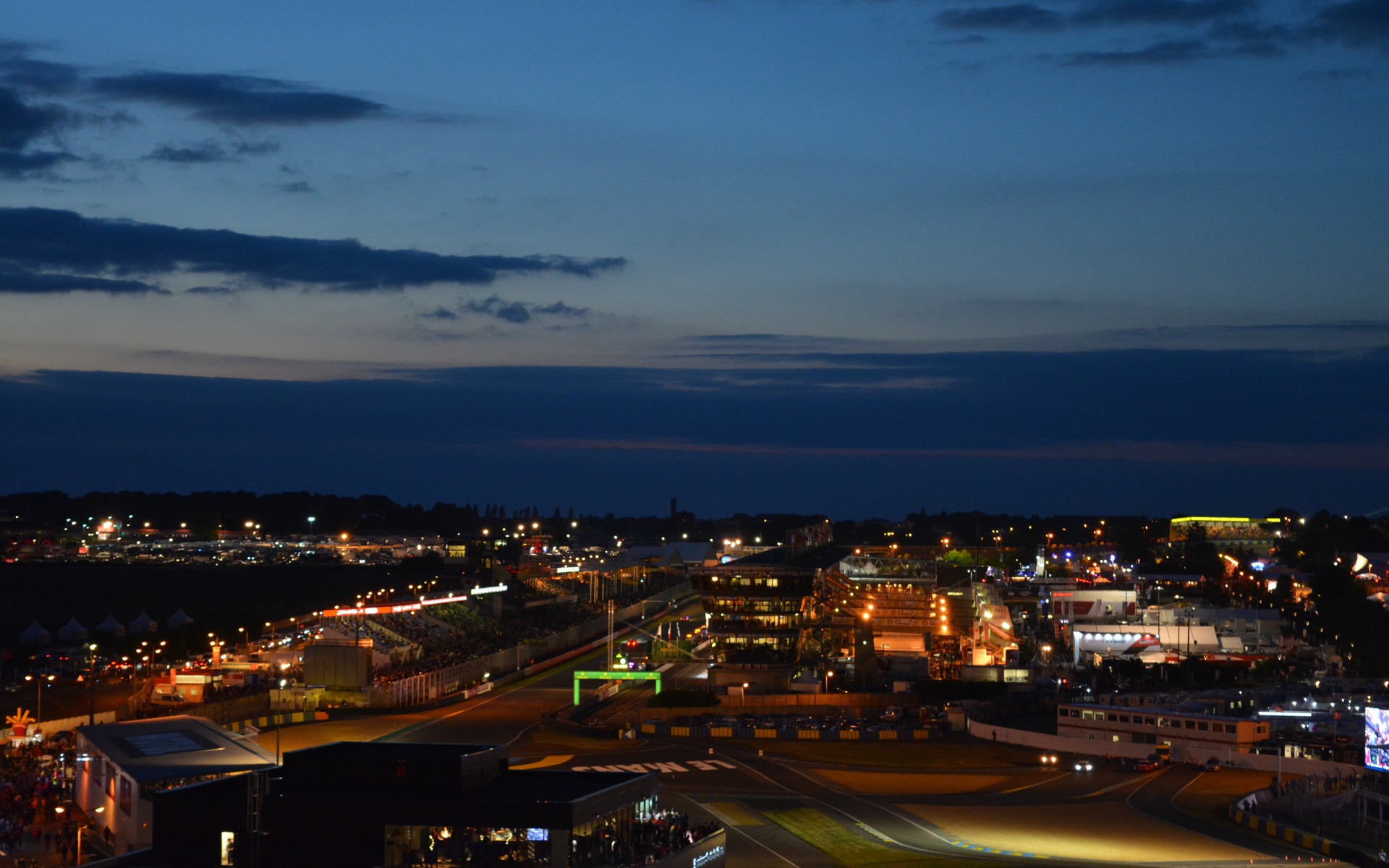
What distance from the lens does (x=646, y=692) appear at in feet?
254

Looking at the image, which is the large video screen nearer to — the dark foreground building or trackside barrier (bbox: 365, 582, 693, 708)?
the dark foreground building

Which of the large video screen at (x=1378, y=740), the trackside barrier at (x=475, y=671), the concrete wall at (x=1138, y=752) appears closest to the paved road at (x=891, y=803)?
the concrete wall at (x=1138, y=752)

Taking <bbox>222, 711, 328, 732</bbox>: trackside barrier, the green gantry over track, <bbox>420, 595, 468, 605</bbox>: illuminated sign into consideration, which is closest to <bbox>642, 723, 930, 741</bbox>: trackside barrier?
the green gantry over track

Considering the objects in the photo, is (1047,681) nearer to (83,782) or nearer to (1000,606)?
(1000,606)

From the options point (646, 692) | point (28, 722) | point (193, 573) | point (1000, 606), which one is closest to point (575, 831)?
point (28, 722)

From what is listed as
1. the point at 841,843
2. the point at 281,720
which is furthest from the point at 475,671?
the point at 841,843

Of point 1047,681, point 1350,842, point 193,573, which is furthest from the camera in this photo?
point 193,573

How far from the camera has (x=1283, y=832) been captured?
42.2m

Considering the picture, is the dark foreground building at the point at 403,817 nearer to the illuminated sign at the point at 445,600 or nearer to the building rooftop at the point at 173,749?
the building rooftop at the point at 173,749

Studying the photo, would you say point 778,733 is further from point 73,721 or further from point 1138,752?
point 73,721

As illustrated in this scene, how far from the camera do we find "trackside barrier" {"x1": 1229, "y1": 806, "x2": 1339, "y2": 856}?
130ft

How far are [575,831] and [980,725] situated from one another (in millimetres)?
42850

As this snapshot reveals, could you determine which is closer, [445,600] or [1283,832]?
[1283,832]

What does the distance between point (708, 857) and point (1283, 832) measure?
843 inches
